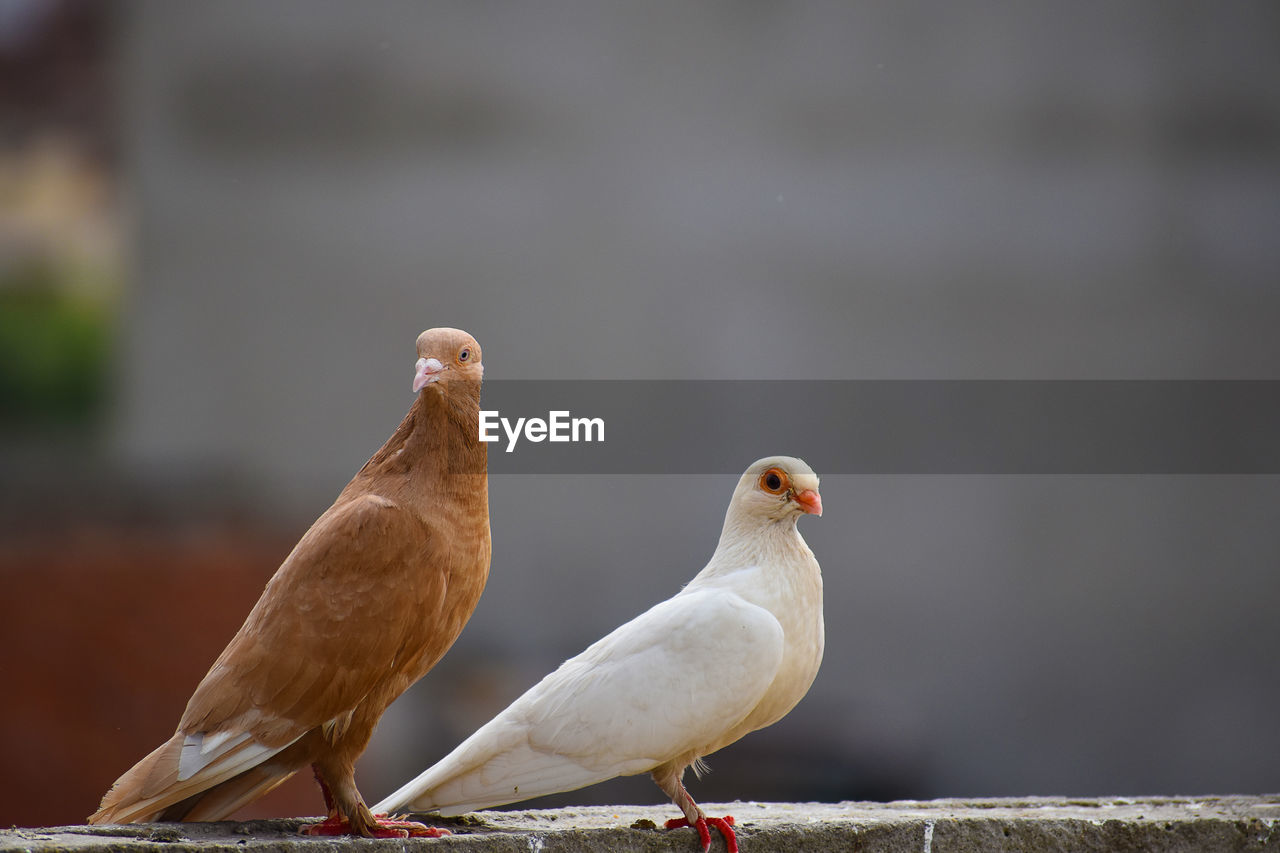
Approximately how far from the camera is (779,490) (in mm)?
3047

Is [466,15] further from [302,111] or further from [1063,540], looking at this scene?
[1063,540]

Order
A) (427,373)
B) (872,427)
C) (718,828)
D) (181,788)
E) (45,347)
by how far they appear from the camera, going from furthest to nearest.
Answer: (45,347), (872,427), (718,828), (427,373), (181,788)

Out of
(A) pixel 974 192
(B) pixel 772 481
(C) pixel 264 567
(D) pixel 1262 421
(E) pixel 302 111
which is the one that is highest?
(E) pixel 302 111

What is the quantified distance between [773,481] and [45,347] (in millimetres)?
6868

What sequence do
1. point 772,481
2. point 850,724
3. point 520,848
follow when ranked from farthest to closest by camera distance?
point 850,724
point 772,481
point 520,848

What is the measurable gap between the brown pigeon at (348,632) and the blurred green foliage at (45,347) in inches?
236

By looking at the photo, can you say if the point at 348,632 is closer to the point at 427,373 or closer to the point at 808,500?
the point at 427,373

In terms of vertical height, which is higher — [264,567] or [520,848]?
Answer: [264,567]

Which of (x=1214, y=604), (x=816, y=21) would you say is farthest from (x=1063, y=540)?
(x=816, y=21)

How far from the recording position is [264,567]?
666 cm

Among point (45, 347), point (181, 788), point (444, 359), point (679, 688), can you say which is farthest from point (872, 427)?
point (45, 347)

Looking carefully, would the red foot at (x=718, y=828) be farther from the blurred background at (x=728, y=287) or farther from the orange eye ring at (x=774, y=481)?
the blurred background at (x=728, y=287)

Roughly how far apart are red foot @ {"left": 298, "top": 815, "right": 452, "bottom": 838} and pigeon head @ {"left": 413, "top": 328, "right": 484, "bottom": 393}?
1004 millimetres

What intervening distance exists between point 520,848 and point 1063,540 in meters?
5.71
